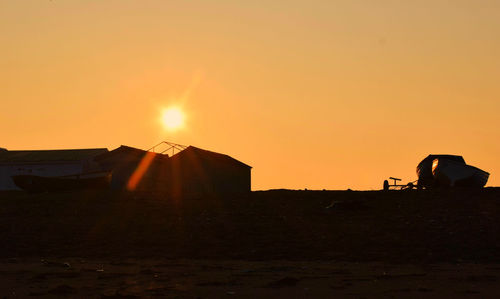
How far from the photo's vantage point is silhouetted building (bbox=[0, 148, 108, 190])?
254ft

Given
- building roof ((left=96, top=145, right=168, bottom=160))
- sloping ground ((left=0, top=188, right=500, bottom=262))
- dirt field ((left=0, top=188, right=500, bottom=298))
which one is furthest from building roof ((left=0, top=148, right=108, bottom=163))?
sloping ground ((left=0, top=188, right=500, bottom=262))

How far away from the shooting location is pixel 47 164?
78062 mm

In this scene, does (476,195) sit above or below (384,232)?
above

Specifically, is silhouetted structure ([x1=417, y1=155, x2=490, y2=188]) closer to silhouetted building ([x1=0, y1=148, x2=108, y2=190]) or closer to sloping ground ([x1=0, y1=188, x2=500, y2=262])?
sloping ground ([x1=0, y1=188, x2=500, y2=262])

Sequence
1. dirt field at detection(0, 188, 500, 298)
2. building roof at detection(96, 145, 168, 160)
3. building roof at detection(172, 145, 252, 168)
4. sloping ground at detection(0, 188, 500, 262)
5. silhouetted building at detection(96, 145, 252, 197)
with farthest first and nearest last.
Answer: building roof at detection(96, 145, 168, 160)
building roof at detection(172, 145, 252, 168)
silhouetted building at detection(96, 145, 252, 197)
sloping ground at detection(0, 188, 500, 262)
dirt field at detection(0, 188, 500, 298)

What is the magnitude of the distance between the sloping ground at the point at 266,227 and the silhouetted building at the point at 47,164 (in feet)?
113

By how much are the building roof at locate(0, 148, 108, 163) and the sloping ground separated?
35.3 metres

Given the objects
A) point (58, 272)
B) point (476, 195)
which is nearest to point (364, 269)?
point (58, 272)

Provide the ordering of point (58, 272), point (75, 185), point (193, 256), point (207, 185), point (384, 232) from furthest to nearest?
1. point (207, 185)
2. point (75, 185)
3. point (384, 232)
4. point (193, 256)
5. point (58, 272)

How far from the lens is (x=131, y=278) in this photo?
18781 millimetres

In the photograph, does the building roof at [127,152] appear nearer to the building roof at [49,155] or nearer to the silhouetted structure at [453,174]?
the building roof at [49,155]

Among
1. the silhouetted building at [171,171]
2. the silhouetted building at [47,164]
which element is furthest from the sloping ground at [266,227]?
the silhouetted building at [47,164]

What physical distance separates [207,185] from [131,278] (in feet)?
159

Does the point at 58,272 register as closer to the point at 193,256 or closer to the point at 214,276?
the point at 214,276
